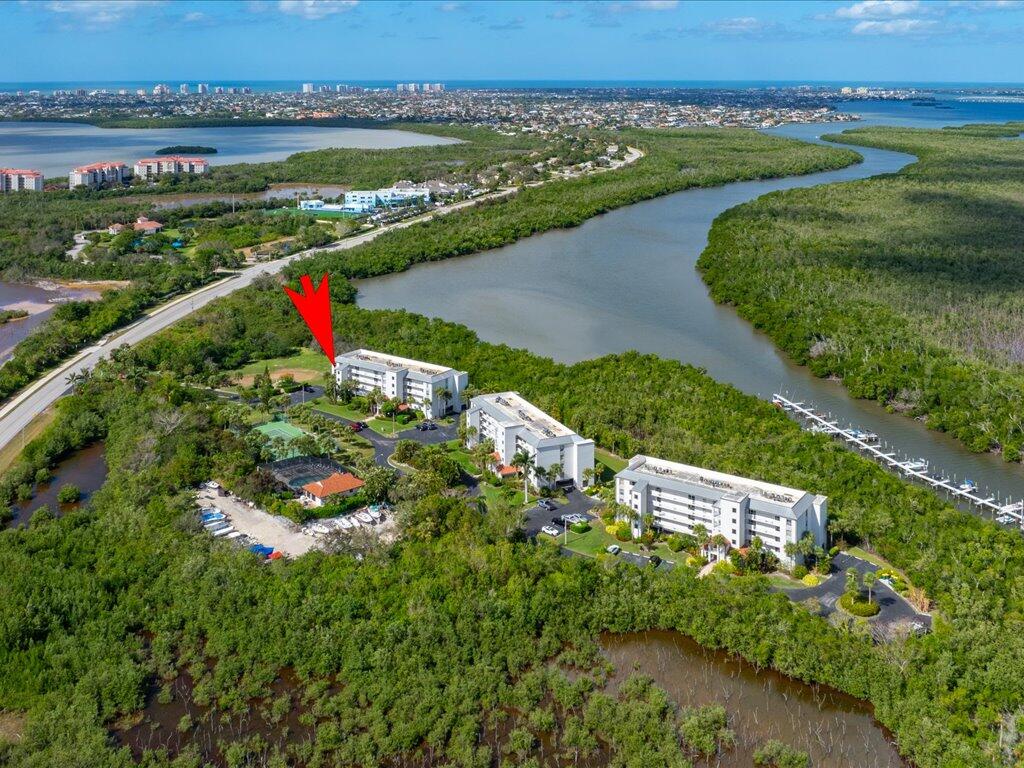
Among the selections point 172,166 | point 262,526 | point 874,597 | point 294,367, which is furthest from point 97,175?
point 874,597

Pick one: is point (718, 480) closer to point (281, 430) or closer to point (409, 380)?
point (409, 380)

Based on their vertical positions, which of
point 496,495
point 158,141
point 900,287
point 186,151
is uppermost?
point 158,141

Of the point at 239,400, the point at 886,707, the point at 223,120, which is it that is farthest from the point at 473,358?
the point at 223,120

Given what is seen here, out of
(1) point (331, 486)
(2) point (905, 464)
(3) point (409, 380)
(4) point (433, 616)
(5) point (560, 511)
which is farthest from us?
(3) point (409, 380)

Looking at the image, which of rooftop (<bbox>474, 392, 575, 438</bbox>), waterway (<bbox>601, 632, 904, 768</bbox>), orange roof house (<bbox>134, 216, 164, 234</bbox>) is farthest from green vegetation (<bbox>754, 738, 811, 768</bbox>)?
orange roof house (<bbox>134, 216, 164, 234</bbox>)

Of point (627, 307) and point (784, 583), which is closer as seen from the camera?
point (784, 583)

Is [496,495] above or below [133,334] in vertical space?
below
